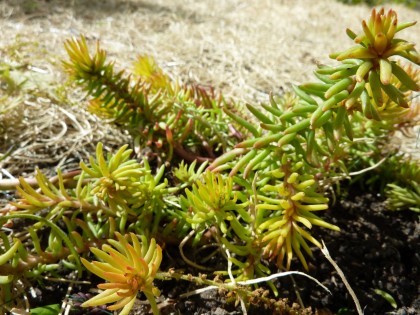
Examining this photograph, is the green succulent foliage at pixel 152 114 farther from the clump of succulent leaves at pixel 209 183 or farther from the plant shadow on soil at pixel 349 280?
the plant shadow on soil at pixel 349 280

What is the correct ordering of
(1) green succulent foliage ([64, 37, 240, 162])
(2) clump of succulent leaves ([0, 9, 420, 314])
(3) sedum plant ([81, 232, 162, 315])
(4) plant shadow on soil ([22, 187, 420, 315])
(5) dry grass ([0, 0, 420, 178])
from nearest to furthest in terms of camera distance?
1. (3) sedum plant ([81, 232, 162, 315])
2. (2) clump of succulent leaves ([0, 9, 420, 314])
3. (4) plant shadow on soil ([22, 187, 420, 315])
4. (1) green succulent foliage ([64, 37, 240, 162])
5. (5) dry grass ([0, 0, 420, 178])

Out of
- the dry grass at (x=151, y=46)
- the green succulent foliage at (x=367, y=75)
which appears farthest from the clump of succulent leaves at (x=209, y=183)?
the dry grass at (x=151, y=46)

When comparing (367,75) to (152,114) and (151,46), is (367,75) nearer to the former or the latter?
(152,114)

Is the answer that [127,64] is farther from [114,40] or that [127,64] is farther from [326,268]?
[326,268]

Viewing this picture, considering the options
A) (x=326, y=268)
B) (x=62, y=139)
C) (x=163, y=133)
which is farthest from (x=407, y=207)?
(x=62, y=139)

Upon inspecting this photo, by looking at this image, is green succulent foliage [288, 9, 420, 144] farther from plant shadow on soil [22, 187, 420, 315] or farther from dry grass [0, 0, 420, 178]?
dry grass [0, 0, 420, 178]

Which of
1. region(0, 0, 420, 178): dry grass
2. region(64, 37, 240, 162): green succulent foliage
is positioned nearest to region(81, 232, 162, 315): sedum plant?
region(64, 37, 240, 162): green succulent foliage
